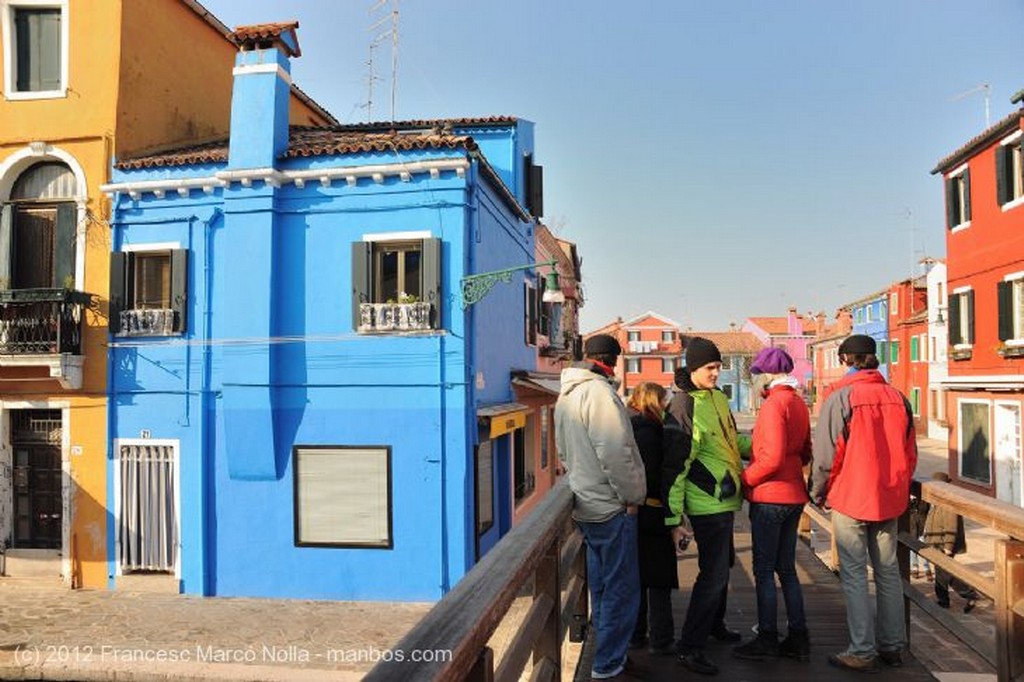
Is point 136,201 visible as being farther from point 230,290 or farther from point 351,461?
point 351,461

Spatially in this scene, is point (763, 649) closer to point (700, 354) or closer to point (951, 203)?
point (700, 354)

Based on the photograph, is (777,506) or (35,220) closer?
(777,506)

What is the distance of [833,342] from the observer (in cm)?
4981

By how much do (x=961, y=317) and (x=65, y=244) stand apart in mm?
21796

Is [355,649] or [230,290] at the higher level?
[230,290]

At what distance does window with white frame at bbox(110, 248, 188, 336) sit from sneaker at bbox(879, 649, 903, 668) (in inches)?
447

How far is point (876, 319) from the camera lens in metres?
42.5

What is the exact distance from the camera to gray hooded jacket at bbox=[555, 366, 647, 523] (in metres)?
3.33

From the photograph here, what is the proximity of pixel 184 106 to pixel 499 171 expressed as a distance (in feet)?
21.9

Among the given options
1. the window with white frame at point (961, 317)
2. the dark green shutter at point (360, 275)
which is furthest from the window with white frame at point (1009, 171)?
the dark green shutter at point (360, 275)

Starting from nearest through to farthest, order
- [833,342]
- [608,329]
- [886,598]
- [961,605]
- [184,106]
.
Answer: [886,598] → [961,605] → [184,106] → [833,342] → [608,329]

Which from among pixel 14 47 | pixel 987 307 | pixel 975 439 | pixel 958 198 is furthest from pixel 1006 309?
pixel 14 47

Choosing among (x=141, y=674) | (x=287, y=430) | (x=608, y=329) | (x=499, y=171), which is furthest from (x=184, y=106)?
(x=608, y=329)

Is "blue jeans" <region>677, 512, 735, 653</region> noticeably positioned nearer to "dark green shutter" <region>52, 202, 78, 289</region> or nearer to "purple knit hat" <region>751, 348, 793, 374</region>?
"purple knit hat" <region>751, 348, 793, 374</region>
